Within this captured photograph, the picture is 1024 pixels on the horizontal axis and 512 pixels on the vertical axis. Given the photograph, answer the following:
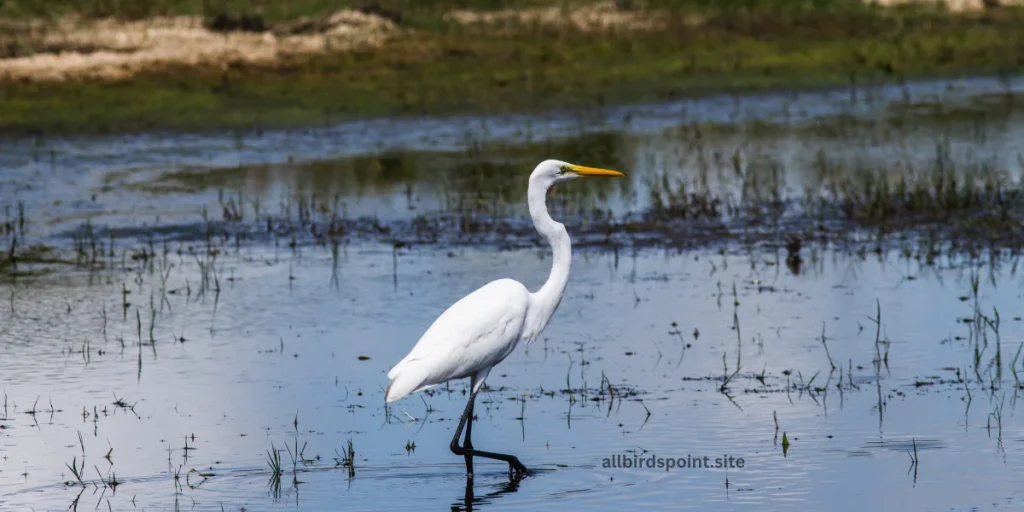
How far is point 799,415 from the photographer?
8320mm

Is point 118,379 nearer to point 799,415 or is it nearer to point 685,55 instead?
point 799,415

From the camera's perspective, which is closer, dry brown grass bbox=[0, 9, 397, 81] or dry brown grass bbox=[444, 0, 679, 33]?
dry brown grass bbox=[0, 9, 397, 81]

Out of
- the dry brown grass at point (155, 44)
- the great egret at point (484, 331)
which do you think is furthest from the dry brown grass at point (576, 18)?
the great egret at point (484, 331)

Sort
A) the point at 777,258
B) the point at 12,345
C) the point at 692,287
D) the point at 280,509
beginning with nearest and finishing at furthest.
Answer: the point at 280,509 → the point at 12,345 → the point at 692,287 → the point at 777,258

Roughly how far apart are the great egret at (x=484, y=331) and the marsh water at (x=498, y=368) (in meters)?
0.39

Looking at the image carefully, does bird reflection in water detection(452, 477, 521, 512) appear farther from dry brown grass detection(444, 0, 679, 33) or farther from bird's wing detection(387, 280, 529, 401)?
A: dry brown grass detection(444, 0, 679, 33)

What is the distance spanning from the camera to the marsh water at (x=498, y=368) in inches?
292

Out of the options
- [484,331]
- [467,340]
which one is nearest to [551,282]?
[484,331]

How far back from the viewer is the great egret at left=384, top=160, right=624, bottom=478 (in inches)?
301

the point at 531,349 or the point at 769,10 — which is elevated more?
the point at 769,10

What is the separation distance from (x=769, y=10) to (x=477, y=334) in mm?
29285

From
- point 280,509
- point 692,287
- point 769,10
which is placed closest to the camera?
point 280,509

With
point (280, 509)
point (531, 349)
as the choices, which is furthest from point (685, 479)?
point (531, 349)

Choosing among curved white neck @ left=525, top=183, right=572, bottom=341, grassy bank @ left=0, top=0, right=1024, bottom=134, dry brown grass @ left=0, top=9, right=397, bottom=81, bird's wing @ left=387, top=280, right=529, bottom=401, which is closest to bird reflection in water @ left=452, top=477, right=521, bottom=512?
bird's wing @ left=387, top=280, right=529, bottom=401
